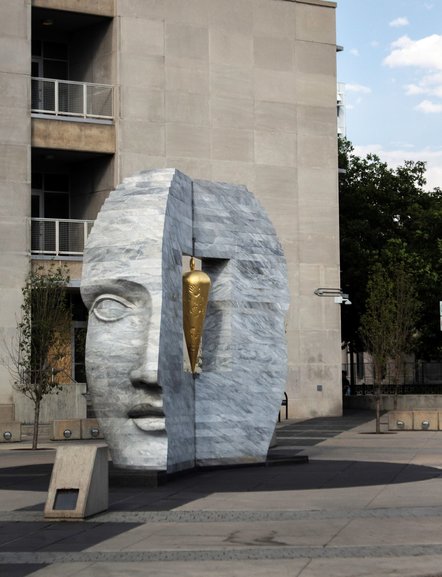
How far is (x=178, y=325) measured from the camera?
22.0 metres

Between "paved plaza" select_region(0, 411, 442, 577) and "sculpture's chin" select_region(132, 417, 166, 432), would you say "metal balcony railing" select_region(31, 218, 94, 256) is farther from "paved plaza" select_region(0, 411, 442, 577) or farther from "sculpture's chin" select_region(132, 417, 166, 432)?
"sculpture's chin" select_region(132, 417, 166, 432)

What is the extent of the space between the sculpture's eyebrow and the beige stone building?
18.7m

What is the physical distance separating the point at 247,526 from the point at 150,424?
5546 millimetres

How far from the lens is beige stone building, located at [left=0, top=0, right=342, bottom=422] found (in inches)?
1612

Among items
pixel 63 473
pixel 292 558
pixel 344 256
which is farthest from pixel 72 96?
pixel 292 558

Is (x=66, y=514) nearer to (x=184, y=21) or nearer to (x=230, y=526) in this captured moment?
(x=230, y=526)

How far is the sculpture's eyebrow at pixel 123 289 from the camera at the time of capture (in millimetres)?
21062

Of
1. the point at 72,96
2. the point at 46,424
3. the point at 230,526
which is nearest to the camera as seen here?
the point at 230,526

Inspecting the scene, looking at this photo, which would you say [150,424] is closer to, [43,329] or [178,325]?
[178,325]

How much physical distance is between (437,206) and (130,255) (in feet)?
129

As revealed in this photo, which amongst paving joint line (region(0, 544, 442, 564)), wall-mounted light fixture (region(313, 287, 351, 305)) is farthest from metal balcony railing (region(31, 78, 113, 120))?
paving joint line (region(0, 544, 442, 564))

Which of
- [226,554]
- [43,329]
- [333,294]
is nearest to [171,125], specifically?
[333,294]

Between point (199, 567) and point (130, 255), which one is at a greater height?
point (130, 255)

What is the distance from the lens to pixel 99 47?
4375 cm
